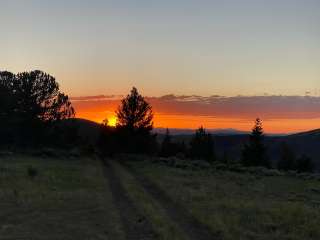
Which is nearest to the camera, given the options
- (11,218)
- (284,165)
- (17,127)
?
(11,218)

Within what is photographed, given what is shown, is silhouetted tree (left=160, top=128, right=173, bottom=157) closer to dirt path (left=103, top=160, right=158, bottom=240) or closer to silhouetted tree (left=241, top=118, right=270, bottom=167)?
silhouetted tree (left=241, top=118, right=270, bottom=167)

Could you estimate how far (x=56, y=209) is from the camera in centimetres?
2045

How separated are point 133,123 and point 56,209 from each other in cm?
5401

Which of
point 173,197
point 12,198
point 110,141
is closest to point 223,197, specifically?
point 173,197

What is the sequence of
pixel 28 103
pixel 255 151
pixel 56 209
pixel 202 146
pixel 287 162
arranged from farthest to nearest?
pixel 202 146 < pixel 287 162 < pixel 255 151 < pixel 28 103 < pixel 56 209

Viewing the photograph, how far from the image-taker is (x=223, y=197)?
24.5m

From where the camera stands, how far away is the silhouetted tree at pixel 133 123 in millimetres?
74000

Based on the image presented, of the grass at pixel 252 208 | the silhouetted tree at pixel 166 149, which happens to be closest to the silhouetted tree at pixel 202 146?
the silhouetted tree at pixel 166 149

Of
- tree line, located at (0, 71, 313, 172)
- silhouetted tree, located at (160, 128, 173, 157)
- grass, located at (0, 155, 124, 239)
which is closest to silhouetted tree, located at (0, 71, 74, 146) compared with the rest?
tree line, located at (0, 71, 313, 172)

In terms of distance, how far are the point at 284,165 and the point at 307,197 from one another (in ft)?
225

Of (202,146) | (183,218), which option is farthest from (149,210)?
(202,146)

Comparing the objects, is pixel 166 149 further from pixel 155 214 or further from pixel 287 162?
pixel 155 214

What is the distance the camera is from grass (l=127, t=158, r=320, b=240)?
641 inches

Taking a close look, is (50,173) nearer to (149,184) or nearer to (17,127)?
(149,184)
